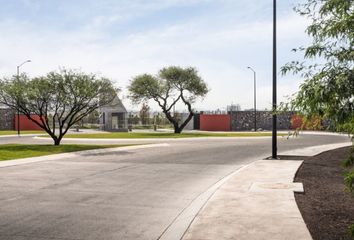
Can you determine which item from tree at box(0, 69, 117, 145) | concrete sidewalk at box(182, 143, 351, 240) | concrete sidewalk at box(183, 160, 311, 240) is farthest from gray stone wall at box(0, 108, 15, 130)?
concrete sidewalk at box(183, 160, 311, 240)

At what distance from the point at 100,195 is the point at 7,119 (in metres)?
57.4

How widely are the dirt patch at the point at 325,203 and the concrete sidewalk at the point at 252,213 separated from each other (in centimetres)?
23

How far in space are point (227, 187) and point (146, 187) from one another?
2.28 metres

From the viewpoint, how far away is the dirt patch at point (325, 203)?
722 centimetres

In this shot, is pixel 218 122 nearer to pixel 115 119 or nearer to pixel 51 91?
pixel 115 119

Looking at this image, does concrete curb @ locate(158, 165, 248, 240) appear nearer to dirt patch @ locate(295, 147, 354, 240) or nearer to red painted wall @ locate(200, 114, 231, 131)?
dirt patch @ locate(295, 147, 354, 240)

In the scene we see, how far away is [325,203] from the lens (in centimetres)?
952

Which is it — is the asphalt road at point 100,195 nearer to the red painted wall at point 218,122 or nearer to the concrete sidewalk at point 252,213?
the concrete sidewalk at point 252,213

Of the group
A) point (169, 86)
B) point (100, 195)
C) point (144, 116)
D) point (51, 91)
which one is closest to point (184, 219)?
point (100, 195)

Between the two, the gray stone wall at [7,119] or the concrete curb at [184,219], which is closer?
the concrete curb at [184,219]

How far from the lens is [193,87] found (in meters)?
52.6

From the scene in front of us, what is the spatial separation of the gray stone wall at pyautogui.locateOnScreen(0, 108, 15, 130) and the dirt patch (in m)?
55.6

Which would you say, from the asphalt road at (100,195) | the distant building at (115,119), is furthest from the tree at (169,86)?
the asphalt road at (100,195)

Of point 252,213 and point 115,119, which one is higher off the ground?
point 115,119
